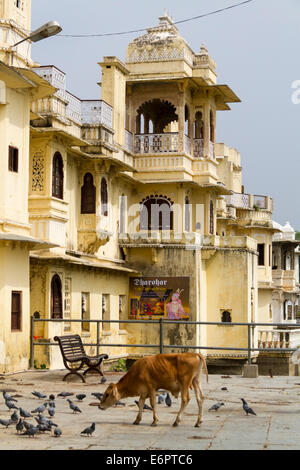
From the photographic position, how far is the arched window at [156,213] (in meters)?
33.8

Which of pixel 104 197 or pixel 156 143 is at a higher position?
pixel 156 143

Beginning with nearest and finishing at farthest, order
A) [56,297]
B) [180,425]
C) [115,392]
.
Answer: [115,392]
[180,425]
[56,297]

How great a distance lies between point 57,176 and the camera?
25328mm

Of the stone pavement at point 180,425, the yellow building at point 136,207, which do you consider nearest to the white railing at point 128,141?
the yellow building at point 136,207

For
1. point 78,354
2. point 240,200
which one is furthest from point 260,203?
point 78,354

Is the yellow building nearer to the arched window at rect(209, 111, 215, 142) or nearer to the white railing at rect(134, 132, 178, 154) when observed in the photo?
the white railing at rect(134, 132, 178, 154)

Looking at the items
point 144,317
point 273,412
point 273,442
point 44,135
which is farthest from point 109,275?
point 273,442

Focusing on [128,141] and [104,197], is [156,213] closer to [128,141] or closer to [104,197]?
[128,141]

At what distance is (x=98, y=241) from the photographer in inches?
1101

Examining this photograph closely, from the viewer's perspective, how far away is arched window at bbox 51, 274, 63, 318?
25.2m

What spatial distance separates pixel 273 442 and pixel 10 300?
1034 centimetres

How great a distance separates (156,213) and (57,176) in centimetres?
921

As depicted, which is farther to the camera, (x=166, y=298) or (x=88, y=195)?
(x=166, y=298)
